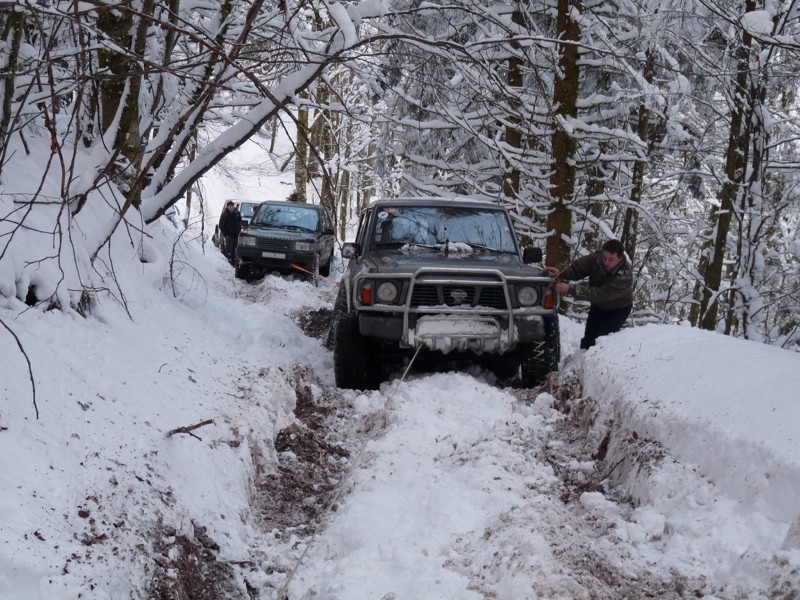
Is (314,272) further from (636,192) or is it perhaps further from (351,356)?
(351,356)

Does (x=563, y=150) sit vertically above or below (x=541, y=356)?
above

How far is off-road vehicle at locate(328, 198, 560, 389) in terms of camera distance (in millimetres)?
7293

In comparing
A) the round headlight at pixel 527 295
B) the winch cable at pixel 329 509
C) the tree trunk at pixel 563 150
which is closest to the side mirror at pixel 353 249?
the round headlight at pixel 527 295

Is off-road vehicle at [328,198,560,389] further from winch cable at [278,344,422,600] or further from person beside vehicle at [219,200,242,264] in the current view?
person beside vehicle at [219,200,242,264]

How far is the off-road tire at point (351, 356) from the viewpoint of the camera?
7.61m

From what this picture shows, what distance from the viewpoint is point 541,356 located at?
778 centimetres

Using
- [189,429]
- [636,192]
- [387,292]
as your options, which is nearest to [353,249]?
[387,292]

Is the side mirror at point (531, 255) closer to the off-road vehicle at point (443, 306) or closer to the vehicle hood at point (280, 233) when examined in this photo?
the off-road vehicle at point (443, 306)

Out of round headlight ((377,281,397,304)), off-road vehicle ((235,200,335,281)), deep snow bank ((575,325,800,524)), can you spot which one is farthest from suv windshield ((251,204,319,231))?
deep snow bank ((575,325,800,524))

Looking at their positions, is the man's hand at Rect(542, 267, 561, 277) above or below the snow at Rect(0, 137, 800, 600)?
above

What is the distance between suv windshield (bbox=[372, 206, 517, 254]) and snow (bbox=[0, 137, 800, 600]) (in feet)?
6.83

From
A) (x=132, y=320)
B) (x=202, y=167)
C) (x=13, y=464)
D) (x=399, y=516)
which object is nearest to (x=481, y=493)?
(x=399, y=516)

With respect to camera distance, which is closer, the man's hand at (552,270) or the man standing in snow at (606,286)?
the man's hand at (552,270)

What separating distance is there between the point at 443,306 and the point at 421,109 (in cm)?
577
